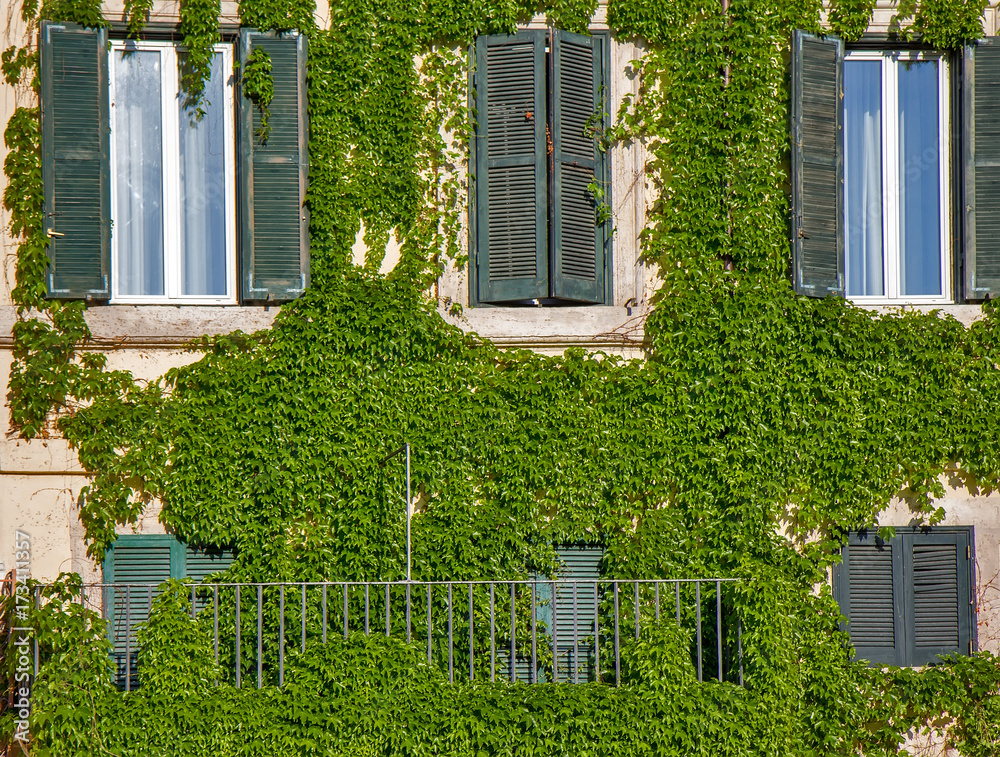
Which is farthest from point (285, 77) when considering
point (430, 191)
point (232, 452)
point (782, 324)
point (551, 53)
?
point (782, 324)

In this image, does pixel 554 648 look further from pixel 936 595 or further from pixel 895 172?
pixel 895 172

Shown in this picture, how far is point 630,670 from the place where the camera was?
799 cm

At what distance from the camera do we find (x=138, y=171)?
8805 millimetres

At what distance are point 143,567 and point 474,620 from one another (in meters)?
2.42

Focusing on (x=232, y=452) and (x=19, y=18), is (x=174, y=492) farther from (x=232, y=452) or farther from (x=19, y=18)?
(x=19, y=18)

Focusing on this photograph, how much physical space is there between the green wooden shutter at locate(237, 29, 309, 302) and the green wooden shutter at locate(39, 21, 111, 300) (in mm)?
1027

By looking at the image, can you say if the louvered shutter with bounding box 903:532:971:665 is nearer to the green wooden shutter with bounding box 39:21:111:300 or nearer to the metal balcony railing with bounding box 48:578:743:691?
the metal balcony railing with bounding box 48:578:743:691

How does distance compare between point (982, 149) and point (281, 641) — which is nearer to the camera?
point (281, 641)

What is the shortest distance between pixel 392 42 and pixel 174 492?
145 inches

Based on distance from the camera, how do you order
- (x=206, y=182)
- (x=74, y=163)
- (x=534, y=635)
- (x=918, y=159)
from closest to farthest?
(x=534, y=635)
(x=74, y=163)
(x=206, y=182)
(x=918, y=159)

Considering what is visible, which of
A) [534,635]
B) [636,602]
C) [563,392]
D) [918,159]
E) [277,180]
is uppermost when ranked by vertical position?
[918,159]

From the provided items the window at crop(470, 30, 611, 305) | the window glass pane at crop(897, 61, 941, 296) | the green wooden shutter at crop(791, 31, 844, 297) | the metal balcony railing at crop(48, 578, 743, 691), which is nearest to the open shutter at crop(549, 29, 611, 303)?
the window at crop(470, 30, 611, 305)

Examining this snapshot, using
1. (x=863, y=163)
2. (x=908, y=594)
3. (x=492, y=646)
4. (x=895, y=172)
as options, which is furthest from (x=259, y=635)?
(x=895, y=172)

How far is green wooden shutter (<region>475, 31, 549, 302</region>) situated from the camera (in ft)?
28.8
